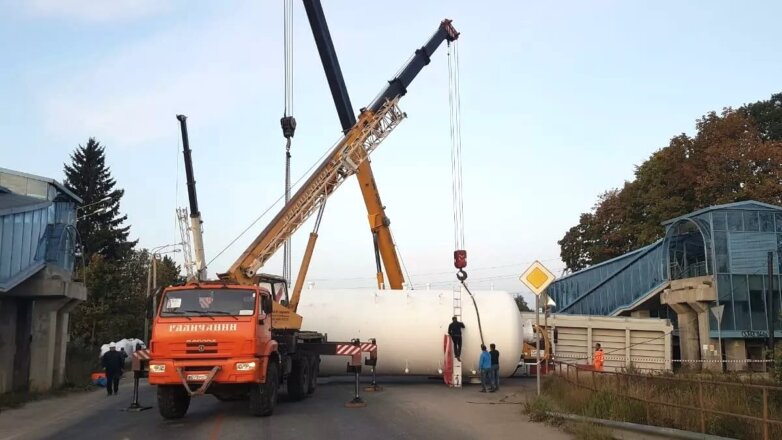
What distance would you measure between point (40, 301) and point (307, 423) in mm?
15053

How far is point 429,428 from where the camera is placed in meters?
12.8

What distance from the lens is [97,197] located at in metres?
62.9

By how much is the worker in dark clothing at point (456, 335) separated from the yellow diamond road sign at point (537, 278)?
7.08 meters

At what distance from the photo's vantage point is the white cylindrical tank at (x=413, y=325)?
76.4ft

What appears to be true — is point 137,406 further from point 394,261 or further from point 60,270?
point 394,261

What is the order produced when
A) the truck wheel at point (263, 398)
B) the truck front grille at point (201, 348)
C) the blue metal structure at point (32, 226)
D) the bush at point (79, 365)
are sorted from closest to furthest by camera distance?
the truck front grille at point (201, 348)
the truck wheel at point (263, 398)
the blue metal structure at point (32, 226)
the bush at point (79, 365)

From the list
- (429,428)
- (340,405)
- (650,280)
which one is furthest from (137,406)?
(650,280)

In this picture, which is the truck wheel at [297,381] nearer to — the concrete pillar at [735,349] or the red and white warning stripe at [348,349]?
the red and white warning stripe at [348,349]

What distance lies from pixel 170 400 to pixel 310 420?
2.92m

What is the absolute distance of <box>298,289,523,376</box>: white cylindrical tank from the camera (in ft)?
76.4

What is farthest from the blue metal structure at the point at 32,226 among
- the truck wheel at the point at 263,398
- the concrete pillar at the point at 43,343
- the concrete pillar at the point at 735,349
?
the concrete pillar at the point at 735,349

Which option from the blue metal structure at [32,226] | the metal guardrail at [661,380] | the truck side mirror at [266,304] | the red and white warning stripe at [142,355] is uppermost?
the blue metal structure at [32,226]

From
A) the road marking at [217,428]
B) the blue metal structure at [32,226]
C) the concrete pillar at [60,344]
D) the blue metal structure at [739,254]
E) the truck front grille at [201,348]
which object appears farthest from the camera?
the blue metal structure at [739,254]

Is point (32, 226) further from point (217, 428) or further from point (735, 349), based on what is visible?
point (735, 349)
